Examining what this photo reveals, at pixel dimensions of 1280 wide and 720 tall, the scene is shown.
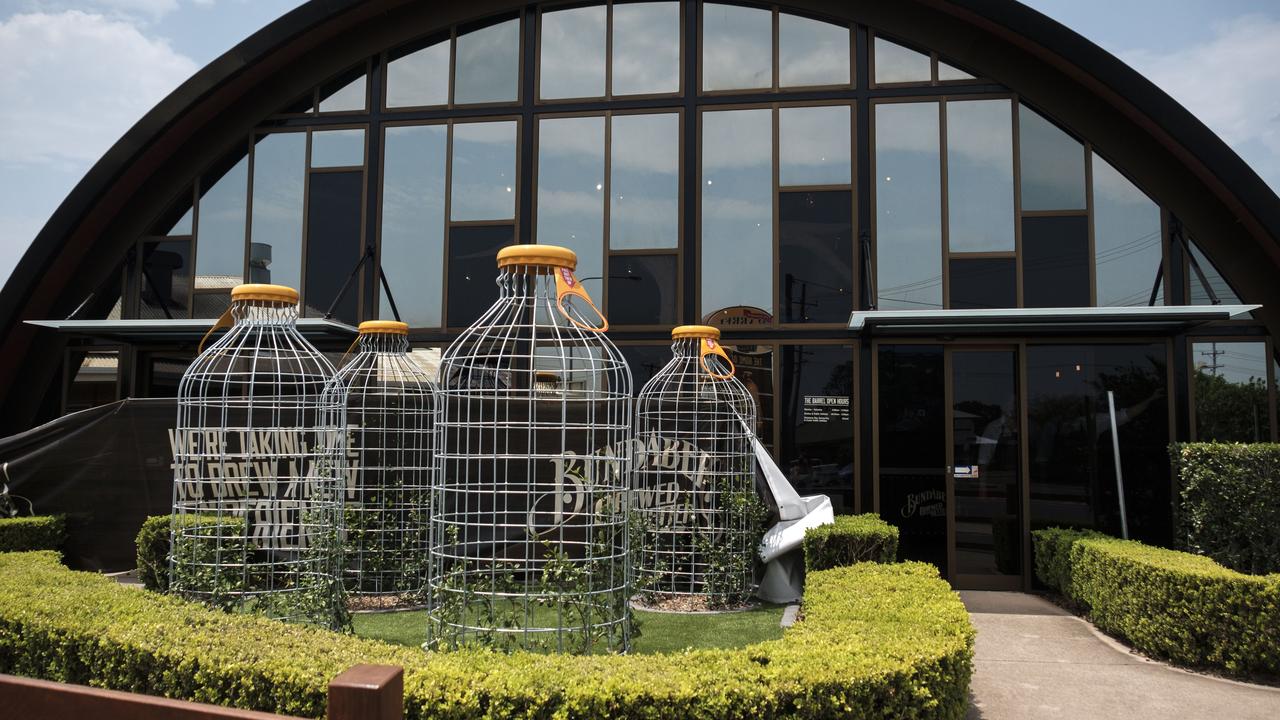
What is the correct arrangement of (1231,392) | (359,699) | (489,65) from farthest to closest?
(489,65), (1231,392), (359,699)

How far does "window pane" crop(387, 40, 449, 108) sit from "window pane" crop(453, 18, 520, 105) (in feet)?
0.67

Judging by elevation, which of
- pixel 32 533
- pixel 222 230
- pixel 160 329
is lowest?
pixel 32 533

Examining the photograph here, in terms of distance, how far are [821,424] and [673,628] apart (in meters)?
3.45

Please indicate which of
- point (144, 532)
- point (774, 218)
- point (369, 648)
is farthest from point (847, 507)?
point (144, 532)

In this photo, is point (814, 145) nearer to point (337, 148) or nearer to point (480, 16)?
point (480, 16)

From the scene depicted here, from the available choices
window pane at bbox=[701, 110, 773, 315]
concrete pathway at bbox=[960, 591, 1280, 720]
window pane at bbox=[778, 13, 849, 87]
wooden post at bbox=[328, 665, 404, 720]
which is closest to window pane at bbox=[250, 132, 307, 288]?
window pane at bbox=[701, 110, 773, 315]

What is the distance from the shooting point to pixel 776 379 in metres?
9.84

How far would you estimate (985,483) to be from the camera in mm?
9547

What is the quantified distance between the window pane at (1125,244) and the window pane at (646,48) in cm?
516

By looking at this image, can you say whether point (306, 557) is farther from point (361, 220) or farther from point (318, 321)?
point (361, 220)

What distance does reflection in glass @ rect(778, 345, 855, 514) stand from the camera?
970cm

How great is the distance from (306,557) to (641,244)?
17.8 feet

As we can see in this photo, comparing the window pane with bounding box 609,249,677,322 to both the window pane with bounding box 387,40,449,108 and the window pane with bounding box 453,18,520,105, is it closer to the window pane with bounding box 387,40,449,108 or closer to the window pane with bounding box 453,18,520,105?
the window pane with bounding box 453,18,520,105

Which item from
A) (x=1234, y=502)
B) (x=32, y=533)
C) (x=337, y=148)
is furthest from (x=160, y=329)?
(x=1234, y=502)
